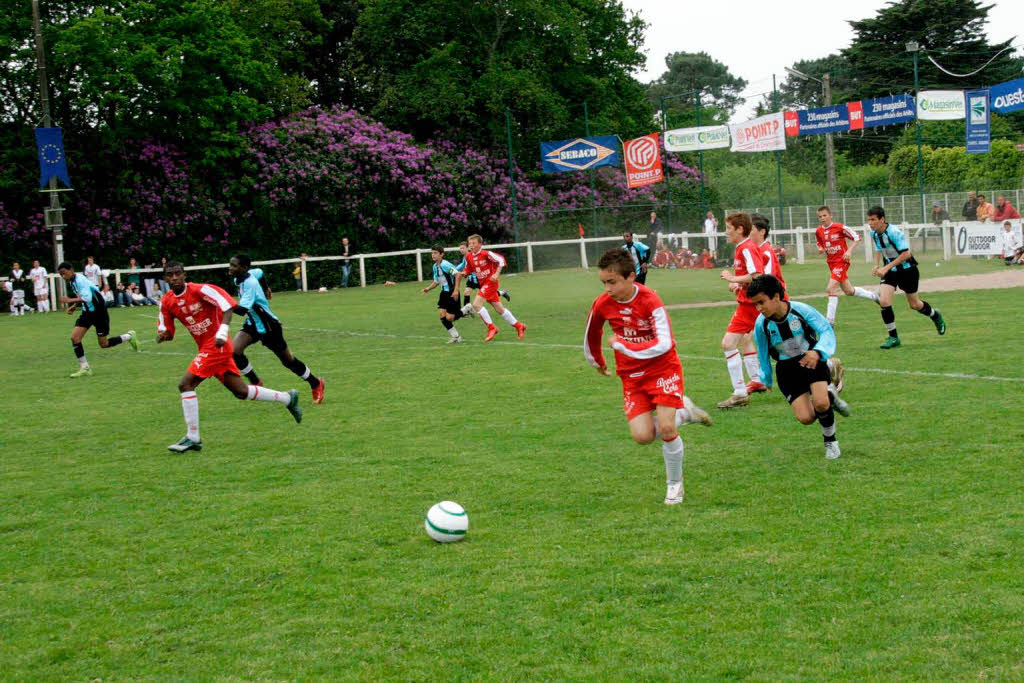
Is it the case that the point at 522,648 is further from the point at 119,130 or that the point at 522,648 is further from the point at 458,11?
the point at 458,11

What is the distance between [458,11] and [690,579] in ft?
151

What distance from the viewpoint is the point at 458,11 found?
48938 millimetres

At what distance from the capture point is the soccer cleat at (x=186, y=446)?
10.8m

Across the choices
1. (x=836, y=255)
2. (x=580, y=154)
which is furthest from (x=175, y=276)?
(x=580, y=154)

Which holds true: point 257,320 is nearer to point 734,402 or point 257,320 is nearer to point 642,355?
point 734,402

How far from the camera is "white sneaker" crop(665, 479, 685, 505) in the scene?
25.4ft

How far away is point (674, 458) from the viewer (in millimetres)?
7777

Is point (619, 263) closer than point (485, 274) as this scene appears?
Yes

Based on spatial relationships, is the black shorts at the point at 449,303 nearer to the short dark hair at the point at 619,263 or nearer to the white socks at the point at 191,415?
the white socks at the point at 191,415

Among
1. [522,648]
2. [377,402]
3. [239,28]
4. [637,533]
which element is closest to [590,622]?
[522,648]

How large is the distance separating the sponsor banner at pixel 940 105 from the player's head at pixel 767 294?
111 ft

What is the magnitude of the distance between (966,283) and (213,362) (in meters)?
20.0

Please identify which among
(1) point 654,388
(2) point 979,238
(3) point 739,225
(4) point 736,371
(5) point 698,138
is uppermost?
(5) point 698,138

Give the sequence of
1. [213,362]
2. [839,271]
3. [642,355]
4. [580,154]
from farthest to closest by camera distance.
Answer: [580,154], [839,271], [213,362], [642,355]
